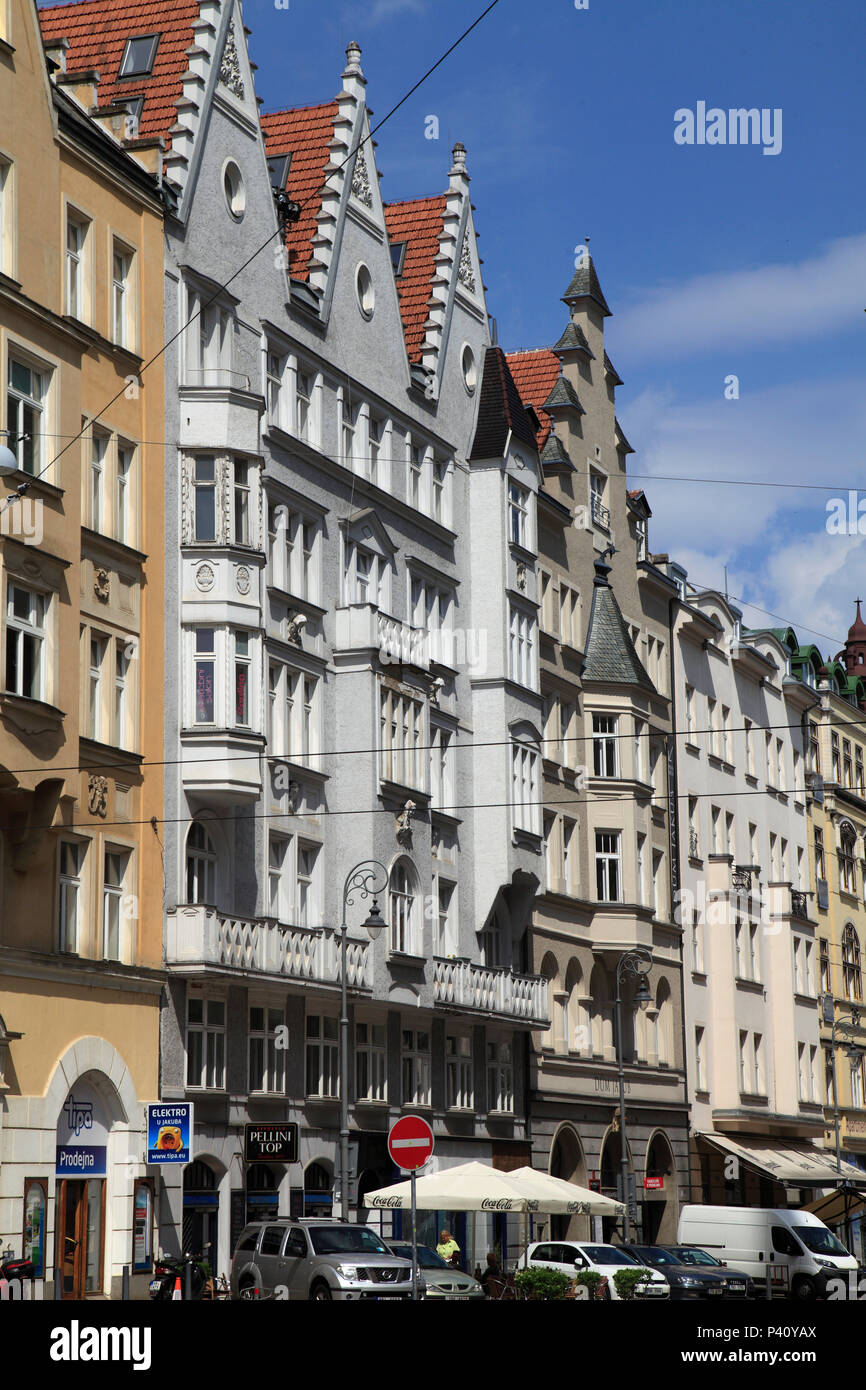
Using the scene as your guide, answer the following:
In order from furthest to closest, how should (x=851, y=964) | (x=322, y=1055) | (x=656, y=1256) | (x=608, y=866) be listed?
1. (x=851, y=964)
2. (x=608, y=866)
3. (x=322, y=1055)
4. (x=656, y=1256)

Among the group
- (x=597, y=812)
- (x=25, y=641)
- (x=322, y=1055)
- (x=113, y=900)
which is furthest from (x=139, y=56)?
(x=597, y=812)

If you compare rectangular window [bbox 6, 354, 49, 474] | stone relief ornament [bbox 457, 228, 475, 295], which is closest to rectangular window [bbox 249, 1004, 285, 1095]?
rectangular window [bbox 6, 354, 49, 474]

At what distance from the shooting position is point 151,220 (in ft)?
123

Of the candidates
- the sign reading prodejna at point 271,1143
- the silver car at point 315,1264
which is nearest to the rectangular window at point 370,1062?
the sign reading prodejna at point 271,1143

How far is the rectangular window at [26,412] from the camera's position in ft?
105

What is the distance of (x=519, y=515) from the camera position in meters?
52.8

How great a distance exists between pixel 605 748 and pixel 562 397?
1033 centimetres

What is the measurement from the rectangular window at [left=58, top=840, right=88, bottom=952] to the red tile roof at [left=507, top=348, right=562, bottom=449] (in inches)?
1156

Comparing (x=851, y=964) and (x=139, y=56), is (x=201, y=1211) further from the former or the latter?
(x=851, y=964)

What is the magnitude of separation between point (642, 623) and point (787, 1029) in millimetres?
17912

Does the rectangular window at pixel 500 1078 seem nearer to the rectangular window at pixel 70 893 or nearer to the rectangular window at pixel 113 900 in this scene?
the rectangular window at pixel 113 900

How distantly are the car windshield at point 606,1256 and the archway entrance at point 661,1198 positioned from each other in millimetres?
20493

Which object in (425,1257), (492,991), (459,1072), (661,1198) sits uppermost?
(492,991)

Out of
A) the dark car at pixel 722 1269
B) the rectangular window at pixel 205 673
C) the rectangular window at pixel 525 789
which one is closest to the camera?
the rectangular window at pixel 205 673
